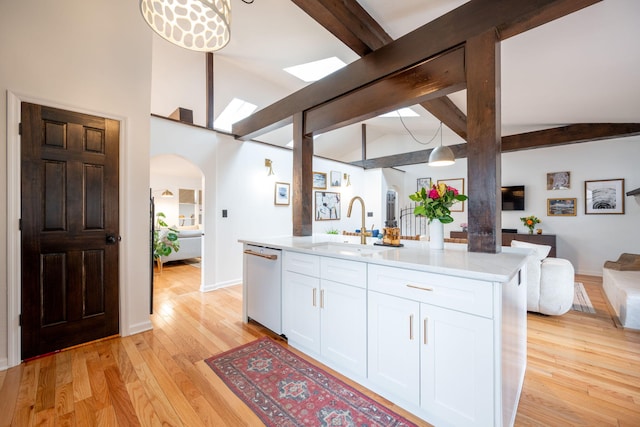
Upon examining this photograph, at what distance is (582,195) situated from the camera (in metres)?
5.38

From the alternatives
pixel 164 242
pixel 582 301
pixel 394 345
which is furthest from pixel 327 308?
pixel 164 242

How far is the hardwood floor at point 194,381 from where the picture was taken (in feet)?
4.97

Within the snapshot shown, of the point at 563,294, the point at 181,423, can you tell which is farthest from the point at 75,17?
the point at 563,294

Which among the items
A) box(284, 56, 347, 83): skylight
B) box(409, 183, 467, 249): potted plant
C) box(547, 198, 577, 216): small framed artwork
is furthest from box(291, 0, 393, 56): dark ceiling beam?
box(547, 198, 577, 216): small framed artwork

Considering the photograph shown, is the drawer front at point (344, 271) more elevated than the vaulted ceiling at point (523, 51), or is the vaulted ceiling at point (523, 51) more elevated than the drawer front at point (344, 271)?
the vaulted ceiling at point (523, 51)

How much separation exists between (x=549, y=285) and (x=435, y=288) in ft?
8.34

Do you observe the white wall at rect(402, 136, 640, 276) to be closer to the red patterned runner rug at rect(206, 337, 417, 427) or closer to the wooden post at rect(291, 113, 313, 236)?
the wooden post at rect(291, 113, 313, 236)

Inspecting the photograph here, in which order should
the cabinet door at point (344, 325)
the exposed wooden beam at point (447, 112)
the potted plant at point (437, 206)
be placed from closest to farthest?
the cabinet door at point (344, 325)
the potted plant at point (437, 206)
the exposed wooden beam at point (447, 112)

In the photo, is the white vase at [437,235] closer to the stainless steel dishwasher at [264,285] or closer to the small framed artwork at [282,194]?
the stainless steel dishwasher at [264,285]

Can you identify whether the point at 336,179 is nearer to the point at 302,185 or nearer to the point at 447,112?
the point at 447,112

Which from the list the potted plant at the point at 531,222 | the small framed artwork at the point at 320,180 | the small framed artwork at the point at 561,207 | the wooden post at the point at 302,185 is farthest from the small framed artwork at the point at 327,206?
the small framed artwork at the point at 561,207

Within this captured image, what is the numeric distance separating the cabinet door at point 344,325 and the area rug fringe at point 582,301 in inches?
130

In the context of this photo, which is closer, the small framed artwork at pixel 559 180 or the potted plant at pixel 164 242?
the potted plant at pixel 164 242

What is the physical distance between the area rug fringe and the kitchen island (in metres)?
2.35
